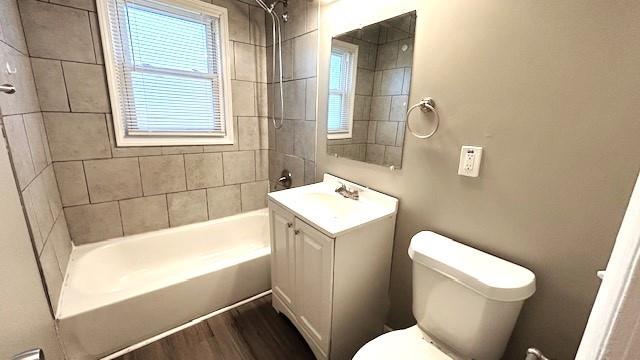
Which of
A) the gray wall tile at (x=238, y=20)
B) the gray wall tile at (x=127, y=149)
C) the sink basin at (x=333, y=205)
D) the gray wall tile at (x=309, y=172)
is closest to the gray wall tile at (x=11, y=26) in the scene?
the gray wall tile at (x=127, y=149)

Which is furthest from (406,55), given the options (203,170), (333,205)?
(203,170)

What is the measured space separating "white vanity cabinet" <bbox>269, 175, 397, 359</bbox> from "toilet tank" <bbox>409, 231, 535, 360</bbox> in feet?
0.90

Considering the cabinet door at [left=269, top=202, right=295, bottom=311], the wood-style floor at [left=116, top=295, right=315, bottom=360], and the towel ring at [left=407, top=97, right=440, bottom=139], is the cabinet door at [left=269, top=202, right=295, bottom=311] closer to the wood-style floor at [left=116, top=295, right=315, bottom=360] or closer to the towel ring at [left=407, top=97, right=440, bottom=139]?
the wood-style floor at [left=116, top=295, right=315, bottom=360]

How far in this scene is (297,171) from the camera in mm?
2188

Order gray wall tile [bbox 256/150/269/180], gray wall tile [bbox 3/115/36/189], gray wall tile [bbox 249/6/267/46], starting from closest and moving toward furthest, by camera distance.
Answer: gray wall tile [bbox 3/115/36/189], gray wall tile [bbox 249/6/267/46], gray wall tile [bbox 256/150/269/180]


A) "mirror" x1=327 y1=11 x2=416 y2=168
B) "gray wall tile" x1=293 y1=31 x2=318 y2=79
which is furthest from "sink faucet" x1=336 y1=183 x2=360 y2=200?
"gray wall tile" x1=293 y1=31 x2=318 y2=79

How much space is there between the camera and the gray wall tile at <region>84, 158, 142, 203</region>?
179 cm

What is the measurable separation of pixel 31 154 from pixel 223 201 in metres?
1.28

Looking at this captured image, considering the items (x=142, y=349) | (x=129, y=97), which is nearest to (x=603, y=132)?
(x=142, y=349)

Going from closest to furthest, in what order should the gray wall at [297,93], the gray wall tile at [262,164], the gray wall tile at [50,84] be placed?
the gray wall tile at [50,84], the gray wall at [297,93], the gray wall tile at [262,164]

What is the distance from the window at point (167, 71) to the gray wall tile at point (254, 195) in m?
0.52

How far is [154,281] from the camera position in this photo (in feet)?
5.31

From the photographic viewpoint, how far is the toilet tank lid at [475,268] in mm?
861

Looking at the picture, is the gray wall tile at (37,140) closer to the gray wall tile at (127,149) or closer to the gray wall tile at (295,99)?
the gray wall tile at (127,149)
